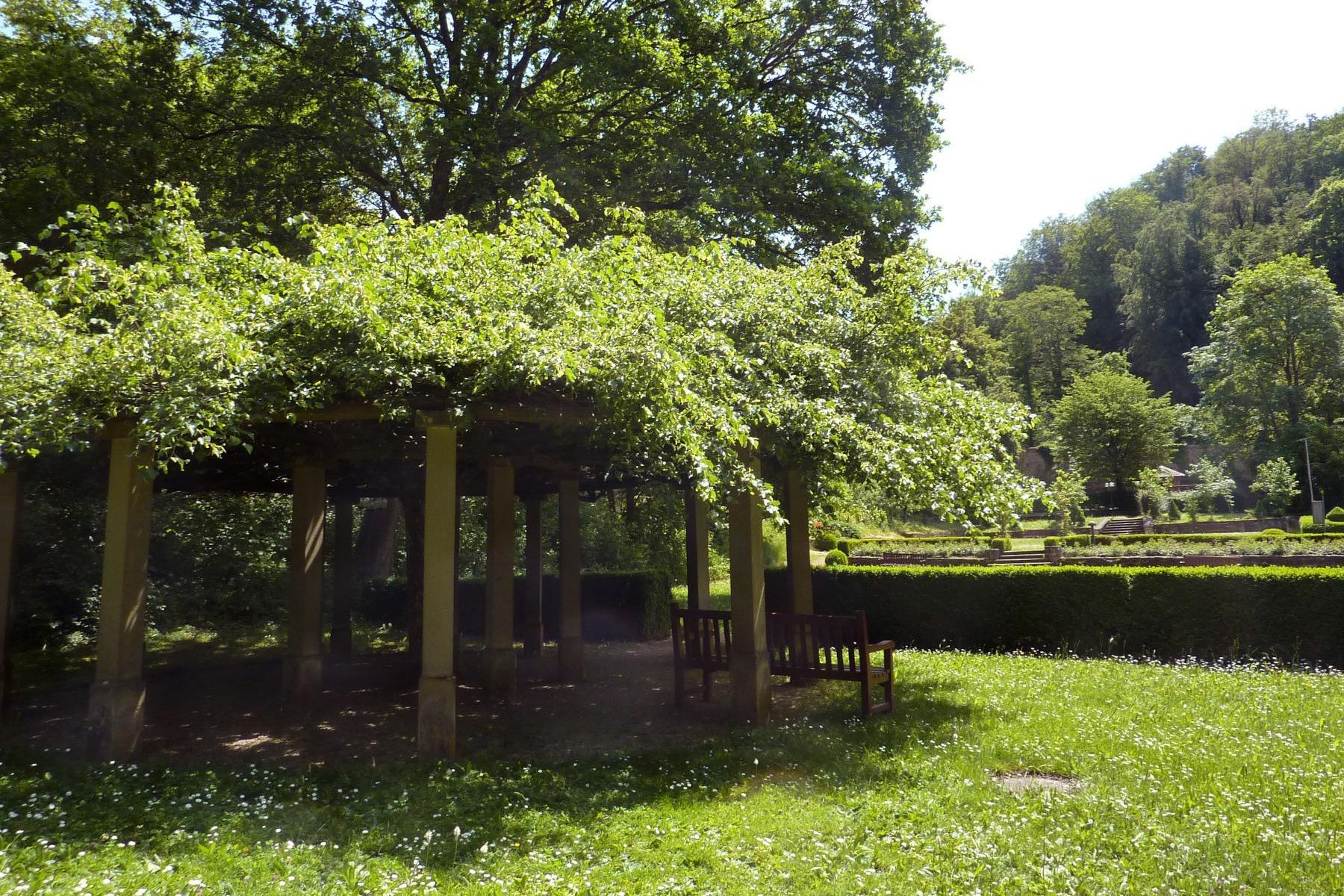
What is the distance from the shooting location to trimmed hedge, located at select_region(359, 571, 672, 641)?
16.9 m

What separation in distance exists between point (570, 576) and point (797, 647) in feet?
12.4

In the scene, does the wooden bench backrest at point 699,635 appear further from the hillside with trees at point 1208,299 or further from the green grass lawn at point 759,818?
the hillside with trees at point 1208,299

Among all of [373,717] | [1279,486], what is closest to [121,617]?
[373,717]

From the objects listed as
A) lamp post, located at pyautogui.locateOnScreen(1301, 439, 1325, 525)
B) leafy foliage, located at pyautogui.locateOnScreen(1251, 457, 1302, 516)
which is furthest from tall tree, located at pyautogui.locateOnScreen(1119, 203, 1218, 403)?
leafy foliage, located at pyautogui.locateOnScreen(1251, 457, 1302, 516)

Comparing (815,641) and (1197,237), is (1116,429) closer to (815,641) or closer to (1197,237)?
(1197,237)

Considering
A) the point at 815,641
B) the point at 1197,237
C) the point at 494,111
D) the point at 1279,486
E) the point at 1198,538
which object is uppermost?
the point at 1197,237

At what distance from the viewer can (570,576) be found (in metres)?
11.6

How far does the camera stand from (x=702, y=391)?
22.7 feet

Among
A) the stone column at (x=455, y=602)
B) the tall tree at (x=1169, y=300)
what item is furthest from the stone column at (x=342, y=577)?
the tall tree at (x=1169, y=300)

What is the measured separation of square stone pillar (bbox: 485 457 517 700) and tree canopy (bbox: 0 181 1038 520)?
208 centimetres

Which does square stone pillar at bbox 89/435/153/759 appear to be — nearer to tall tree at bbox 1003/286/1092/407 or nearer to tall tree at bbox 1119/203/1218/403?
tall tree at bbox 1003/286/1092/407

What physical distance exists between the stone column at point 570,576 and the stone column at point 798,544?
8.74 ft

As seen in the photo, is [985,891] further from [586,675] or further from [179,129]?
[179,129]

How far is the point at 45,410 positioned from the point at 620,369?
148 inches
